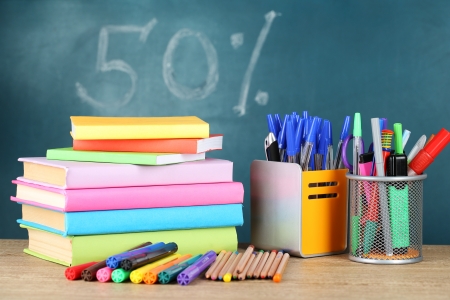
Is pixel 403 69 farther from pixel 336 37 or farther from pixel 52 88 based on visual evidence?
pixel 52 88

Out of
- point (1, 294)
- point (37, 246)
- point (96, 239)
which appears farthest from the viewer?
point (37, 246)

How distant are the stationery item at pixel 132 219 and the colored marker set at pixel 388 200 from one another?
7.7 inches

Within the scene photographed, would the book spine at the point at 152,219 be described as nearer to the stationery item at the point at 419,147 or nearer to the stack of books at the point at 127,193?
the stack of books at the point at 127,193

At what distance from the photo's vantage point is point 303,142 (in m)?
1.10

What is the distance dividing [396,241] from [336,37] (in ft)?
5.87

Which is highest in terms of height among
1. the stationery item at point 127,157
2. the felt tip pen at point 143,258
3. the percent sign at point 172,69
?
the percent sign at point 172,69

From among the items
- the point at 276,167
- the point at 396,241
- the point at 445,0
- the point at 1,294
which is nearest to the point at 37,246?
the point at 1,294

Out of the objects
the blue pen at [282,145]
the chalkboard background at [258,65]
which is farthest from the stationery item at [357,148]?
the chalkboard background at [258,65]

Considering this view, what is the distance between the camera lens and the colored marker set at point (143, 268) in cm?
87

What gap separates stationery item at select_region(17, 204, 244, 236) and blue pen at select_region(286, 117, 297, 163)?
4.7 inches

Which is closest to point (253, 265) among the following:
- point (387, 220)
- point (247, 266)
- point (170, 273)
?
point (247, 266)

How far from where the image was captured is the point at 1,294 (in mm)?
818

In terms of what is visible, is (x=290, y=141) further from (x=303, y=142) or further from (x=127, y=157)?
(x=127, y=157)

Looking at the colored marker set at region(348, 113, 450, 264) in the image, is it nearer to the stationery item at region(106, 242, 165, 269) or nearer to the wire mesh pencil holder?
the wire mesh pencil holder
